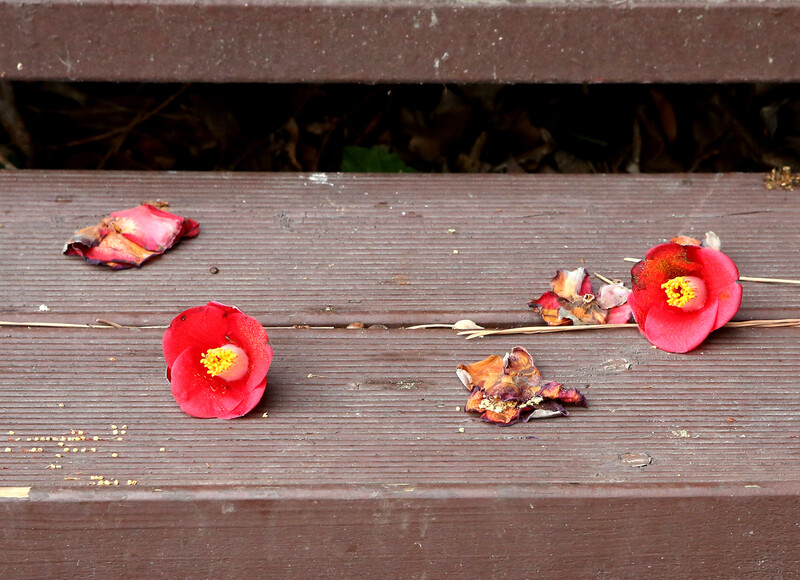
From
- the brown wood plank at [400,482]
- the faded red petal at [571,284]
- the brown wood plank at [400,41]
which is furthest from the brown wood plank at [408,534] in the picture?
the brown wood plank at [400,41]

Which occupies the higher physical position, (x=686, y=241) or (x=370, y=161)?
(x=686, y=241)

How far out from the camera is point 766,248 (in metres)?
1.37

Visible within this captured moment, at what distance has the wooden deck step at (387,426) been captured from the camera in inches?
38.9

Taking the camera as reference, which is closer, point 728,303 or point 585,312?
point 728,303

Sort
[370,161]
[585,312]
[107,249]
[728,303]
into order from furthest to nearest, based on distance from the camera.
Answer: [370,161], [107,249], [585,312], [728,303]

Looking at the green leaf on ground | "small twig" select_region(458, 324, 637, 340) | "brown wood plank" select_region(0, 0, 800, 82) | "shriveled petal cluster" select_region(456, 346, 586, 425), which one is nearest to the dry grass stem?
"small twig" select_region(458, 324, 637, 340)

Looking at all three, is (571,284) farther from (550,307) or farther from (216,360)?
(216,360)

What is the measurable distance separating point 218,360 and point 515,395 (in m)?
0.41

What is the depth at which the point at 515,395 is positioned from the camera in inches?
42.7

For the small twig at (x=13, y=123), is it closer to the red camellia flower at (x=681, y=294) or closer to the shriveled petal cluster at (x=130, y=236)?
the shriveled petal cluster at (x=130, y=236)

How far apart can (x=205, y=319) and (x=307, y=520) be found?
303mm

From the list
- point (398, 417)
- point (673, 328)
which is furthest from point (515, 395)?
point (673, 328)

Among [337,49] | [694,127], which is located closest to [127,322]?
[337,49]

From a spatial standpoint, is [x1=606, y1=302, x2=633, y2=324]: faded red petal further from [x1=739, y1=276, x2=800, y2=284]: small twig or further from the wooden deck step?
[x1=739, y1=276, x2=800, y2=284]: small twig
